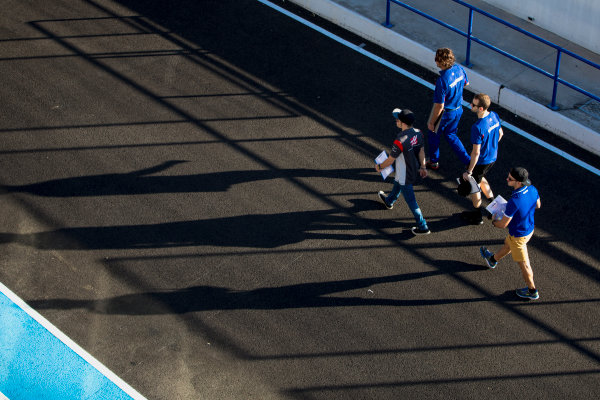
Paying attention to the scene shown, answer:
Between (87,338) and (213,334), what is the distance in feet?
5.35

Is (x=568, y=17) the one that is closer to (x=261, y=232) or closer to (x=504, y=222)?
(x=504, y=222)

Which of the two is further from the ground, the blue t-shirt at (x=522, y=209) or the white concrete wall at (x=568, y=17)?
the white concrete wall at (x=568, y=17)

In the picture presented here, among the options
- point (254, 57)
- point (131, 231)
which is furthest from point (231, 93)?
point (131, 231)

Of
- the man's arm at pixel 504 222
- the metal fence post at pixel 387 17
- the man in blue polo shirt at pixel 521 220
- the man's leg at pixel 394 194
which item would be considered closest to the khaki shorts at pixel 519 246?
the man in blue polo shirt at pixel 521 220

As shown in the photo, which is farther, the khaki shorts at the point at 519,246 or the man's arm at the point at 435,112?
the man's arm at the point at 435,112

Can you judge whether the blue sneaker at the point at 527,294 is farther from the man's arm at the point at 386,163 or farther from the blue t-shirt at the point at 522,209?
the man's arm at the point at 386,163

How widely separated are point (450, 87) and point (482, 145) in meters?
0.97

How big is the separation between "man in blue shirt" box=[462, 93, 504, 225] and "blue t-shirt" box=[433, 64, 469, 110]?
52cm

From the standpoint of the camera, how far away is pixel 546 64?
13391 mm

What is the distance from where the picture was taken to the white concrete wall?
13.5 meters

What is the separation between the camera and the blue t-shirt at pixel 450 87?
1072cm

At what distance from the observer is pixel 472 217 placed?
11023 millimetres

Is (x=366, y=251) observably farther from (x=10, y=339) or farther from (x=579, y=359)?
(x=10, y=339)

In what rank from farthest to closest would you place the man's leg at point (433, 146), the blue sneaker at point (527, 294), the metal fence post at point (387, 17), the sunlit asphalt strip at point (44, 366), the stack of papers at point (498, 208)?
the metal fence post at point (387, 17) → the man's leg at point (433, 146) → the blue sneaker at point (527, 294) → the stack of papers at point (498, 208) → the sunlit asphalt strip at point (44, 366)
